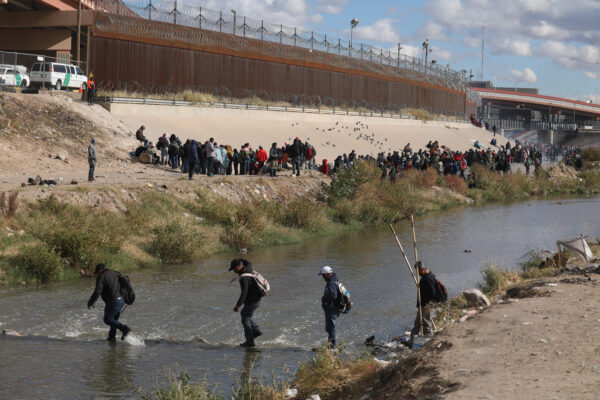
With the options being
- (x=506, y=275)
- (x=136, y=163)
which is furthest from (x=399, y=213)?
(x=506, y=275)

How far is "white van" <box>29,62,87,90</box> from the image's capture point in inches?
1403

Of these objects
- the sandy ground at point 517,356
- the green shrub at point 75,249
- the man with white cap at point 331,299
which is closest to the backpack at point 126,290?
the man with white cap at point 331,299

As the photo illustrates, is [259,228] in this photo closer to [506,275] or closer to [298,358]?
[506,275]

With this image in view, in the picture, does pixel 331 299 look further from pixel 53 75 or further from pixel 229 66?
pixel 229 66

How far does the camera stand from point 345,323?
47.6 ft

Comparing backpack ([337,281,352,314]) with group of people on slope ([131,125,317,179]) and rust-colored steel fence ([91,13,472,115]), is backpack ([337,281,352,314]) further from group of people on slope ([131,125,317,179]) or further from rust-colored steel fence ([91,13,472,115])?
rust-colored steel fence ([91,13,472,115])

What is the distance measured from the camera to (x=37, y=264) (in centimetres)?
1733

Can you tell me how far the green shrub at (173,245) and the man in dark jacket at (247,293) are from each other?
8.48 m

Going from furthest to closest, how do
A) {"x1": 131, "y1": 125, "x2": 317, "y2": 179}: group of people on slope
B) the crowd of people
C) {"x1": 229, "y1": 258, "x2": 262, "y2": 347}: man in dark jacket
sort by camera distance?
1. {"x1": 131, "y1": 125, "x2": 317, "y2": 179}: group of people on slope
2. the crowd of people
3. {"x1": 229, "y1": 258, "x2": 262, "y2": 347}: man in dark jacket

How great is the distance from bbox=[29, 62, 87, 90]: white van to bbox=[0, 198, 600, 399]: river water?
57.5 feet

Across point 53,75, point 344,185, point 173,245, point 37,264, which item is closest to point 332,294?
point 37,264

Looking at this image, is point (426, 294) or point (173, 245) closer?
point (426, 294)

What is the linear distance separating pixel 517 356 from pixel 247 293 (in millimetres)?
4431

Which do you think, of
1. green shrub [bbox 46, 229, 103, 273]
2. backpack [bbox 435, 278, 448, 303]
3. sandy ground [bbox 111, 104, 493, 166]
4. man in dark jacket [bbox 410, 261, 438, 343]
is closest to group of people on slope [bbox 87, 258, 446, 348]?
man in dark jacket [bbox 410, 261, 438, 343]
